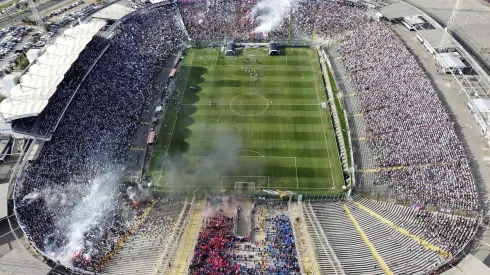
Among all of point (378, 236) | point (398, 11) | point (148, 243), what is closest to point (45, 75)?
point (148, 243)

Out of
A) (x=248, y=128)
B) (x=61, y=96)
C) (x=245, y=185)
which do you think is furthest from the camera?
(x=248, y=128)

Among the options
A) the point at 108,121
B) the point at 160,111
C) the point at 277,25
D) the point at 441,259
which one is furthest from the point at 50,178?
the point at 277,25

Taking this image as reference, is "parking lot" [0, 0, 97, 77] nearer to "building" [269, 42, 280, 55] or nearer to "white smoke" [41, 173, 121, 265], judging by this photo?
"white smoke" [41, 173, 121, 265]

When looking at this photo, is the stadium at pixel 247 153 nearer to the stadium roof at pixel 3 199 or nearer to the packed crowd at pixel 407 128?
the packed crowd at pixel 407 128

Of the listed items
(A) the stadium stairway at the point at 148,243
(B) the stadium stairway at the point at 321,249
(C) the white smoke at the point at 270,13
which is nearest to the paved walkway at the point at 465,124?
(B) the stadium stairway at the point at 321,249

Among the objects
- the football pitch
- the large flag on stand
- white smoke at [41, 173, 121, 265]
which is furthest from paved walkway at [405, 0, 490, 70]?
white smoke at [41, 173, 121, 265]

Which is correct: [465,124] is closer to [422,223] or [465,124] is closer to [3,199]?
[422,223]

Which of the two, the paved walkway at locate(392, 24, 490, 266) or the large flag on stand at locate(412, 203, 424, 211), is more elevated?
the paved walkway at locate(392, 24, 490, 266)

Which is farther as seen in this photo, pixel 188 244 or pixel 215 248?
pixel 188 244

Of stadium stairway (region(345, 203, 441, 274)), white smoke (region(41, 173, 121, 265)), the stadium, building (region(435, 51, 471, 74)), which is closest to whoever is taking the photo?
stadium stairway (region(345, 203, 441, 274))
